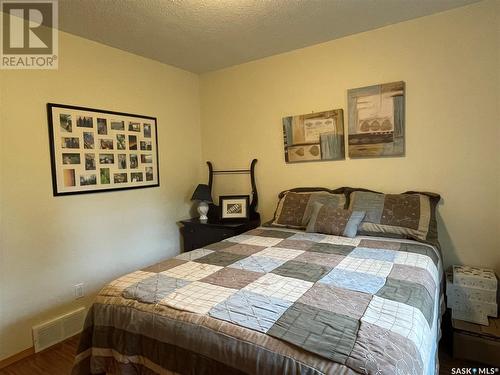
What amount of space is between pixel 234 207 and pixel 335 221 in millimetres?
1189

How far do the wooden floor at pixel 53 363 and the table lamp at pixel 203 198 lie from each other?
1.61m

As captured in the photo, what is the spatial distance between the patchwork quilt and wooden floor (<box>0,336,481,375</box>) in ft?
2.21

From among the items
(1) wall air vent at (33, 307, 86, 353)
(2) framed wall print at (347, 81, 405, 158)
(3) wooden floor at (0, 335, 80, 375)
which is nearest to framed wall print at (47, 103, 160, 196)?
(1) wall air vent at (33, 307, 86, 353)

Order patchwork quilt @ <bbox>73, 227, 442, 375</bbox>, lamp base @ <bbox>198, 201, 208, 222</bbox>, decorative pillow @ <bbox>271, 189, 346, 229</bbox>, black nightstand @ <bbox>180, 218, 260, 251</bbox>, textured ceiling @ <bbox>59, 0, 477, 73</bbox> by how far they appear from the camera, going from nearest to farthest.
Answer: patchwork quilt @ <bbox>73, 227, 442, 375</bbox>, textured ceiling @ <bbox>59, 0, 477, 73</bbox>, decorative pillow @ <bbox>271, 189, 346, 229</bbox>, black nightstand @ <bbox>180, 218, 260, 251</bbox>, lamp base @ <bbox>198, 201, 208, 222</bbox>

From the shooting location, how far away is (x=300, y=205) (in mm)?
2625

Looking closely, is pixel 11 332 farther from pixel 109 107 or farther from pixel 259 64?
pixel 259 64

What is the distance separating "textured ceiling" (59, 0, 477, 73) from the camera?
2.04 meters

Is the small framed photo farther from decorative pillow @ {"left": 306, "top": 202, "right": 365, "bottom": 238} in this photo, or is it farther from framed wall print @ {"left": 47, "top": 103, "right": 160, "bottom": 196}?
decorative pillow @ {"left": 306, "top": 202, "right": 365, "bottom": 238}

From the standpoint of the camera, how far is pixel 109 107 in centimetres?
263

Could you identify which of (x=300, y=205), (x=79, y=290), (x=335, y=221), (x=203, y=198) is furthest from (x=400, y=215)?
(x=79, y=290)

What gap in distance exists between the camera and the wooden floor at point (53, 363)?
1.89 metres

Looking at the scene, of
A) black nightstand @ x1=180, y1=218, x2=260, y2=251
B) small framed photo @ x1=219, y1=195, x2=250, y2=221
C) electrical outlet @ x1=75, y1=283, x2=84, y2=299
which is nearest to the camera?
electrical outlet @ x1=75, y1=283, x2=84, y2=299

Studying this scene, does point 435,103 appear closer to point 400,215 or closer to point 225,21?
point 400,215

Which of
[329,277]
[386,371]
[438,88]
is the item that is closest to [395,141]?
[438,88]
